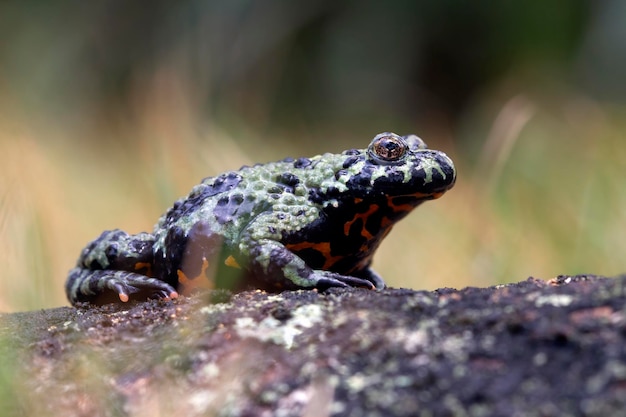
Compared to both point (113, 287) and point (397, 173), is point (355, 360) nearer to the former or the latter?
point (397, 173)

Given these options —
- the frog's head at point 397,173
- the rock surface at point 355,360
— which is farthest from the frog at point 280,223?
the rock surface at point 355,360

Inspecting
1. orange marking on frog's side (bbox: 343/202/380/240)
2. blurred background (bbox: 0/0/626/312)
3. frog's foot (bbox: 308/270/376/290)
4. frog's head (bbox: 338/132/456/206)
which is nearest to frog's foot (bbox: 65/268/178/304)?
blurred background (bbox: 0/0/626/312)

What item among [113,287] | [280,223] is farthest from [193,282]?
[280,223]

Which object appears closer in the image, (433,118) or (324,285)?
(324,285)

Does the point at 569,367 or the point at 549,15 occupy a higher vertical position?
the point at 549,15

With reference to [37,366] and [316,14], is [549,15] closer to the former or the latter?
[316,14]

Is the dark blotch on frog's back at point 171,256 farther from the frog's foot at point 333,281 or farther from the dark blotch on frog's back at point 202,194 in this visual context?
the frog's foot at point 333,281

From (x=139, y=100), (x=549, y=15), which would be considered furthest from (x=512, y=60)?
(x=139, y=100)
